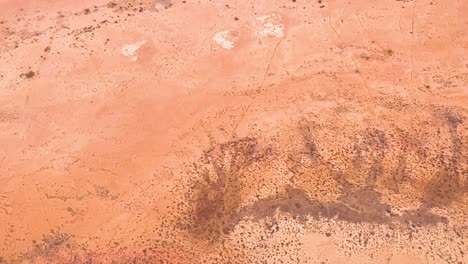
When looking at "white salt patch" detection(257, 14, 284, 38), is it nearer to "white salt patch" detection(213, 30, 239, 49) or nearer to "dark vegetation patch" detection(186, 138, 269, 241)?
"white salt patch" detection(213, 30, 239, 49)

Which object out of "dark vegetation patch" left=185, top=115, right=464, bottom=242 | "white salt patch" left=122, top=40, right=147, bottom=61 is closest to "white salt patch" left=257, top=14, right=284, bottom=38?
"white salt patch" left=122, top=40, right=147, bottom=61

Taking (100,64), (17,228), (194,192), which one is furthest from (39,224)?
(100,64)

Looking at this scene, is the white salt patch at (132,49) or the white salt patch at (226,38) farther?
the white salt patch at (226,38)

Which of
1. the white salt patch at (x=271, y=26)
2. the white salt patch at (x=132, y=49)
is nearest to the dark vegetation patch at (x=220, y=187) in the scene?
the white salt patch at (x=271, y=26)

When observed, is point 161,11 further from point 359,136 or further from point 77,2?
point 359,136

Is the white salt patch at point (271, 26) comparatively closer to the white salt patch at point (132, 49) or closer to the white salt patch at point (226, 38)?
the white salt patch at point (226, 38)

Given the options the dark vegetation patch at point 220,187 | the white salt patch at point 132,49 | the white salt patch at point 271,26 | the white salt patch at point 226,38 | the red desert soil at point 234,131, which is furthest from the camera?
the white salt patch at point 271,26
